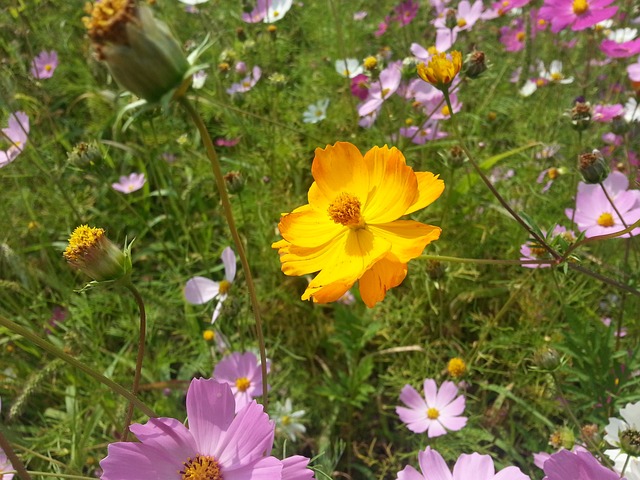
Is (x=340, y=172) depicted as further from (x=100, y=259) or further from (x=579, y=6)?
(x=579, y=6)

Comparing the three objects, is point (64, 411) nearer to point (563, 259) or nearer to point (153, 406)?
point (153, 406)

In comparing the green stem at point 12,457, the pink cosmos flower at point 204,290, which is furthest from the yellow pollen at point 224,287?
the green stem at point 12,457

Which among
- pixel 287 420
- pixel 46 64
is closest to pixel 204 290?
pixel 287 420

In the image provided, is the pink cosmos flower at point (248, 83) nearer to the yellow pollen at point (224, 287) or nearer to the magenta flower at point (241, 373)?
the yellow pollen at point (224, 287)

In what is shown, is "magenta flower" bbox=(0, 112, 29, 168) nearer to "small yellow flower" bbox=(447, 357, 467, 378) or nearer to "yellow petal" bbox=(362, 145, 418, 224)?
"yellow petal" bbox=(362, 145, 418, 224)

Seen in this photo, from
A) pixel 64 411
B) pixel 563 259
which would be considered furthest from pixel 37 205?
pixel 563 259

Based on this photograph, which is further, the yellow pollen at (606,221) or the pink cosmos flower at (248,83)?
the pink cosmos flower at (248,83)

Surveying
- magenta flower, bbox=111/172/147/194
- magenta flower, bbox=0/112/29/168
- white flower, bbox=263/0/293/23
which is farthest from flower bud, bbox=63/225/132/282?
white flower, bbox=263/0/293/23
